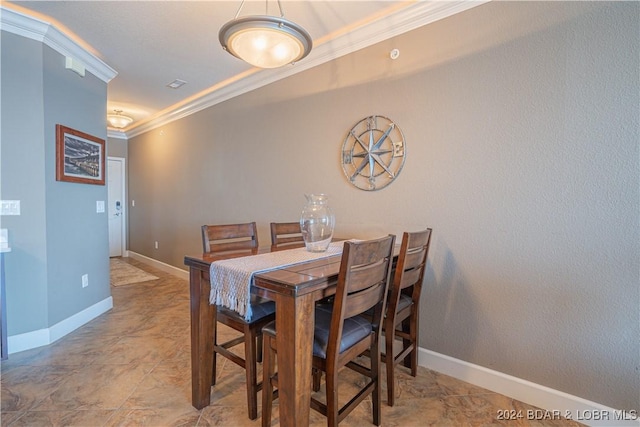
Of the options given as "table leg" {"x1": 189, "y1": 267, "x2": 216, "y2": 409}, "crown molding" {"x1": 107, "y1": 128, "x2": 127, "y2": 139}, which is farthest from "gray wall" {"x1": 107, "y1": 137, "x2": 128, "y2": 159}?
"table leg" {"x1": 189, "y1": 267, "x2": 216, "y2": 409}

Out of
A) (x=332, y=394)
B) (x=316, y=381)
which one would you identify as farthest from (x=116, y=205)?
(x=332, y=394)

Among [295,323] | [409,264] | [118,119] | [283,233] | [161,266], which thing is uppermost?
[118,119]

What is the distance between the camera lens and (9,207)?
85.9 inches

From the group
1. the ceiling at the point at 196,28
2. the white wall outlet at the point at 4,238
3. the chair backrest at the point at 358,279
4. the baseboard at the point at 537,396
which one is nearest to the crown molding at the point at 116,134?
the ceiling at the point at 196,28

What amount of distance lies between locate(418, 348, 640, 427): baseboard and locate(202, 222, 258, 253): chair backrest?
150 centimetres

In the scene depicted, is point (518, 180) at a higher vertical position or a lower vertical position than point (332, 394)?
higher

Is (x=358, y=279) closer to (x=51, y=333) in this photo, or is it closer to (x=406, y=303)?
(x=406, y=303)

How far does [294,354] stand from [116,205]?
234 inches

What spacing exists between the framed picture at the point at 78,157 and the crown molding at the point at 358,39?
1424 millimetres

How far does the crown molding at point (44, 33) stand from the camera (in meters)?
2.12

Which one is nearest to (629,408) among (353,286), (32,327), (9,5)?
(353,286)

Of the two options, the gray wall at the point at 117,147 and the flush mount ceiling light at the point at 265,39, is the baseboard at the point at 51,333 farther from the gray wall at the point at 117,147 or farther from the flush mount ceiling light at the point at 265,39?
the gray wall at the point at 117,147

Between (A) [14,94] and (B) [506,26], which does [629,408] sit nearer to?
(B) [506,26]

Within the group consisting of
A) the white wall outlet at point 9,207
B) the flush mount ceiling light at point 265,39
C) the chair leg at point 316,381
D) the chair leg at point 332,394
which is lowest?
the chair leg at point 316,381
